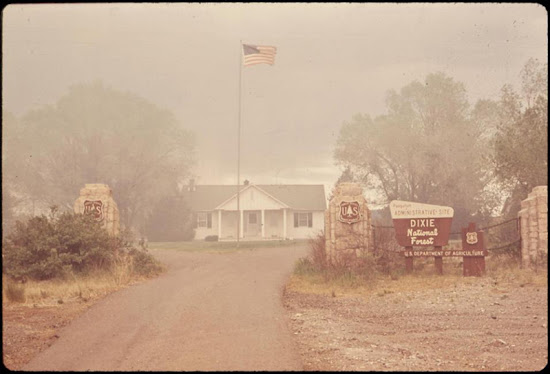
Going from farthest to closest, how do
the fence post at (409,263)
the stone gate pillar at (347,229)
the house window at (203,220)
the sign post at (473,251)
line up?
the house window at (203,220) → the stone gate pillar at (347,229) → the fence post at (409,263) → the sign post at (473,251)

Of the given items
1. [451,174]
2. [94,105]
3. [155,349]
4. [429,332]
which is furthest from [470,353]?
[94,105]

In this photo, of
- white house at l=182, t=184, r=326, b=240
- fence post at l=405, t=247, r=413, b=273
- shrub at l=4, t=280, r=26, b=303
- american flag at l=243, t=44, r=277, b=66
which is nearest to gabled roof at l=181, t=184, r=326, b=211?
white house at l=182, t=184, r=326, b=240

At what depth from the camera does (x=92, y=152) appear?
39.9 m

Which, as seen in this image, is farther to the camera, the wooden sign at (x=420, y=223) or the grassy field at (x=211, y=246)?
the grassy field at (x=211, y=246)

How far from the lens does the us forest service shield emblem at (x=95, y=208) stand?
19641 mm

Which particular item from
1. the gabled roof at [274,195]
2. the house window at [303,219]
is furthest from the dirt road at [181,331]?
the house window at [303,219]

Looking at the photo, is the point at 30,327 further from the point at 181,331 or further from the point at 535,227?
the point at 535,227

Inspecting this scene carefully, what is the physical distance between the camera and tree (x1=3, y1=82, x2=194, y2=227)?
40.2 m

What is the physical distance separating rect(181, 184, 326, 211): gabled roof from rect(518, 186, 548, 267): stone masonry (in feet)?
105

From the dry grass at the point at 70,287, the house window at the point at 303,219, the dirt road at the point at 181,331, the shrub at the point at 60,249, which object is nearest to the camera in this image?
the dirt road at the point at 181,331

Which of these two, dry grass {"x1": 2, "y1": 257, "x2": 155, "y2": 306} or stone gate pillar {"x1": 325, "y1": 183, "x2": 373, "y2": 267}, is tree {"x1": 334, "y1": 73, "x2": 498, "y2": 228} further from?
dry grass {"x1": 2, "y1": 257, "x2": 155, "y2": 306}

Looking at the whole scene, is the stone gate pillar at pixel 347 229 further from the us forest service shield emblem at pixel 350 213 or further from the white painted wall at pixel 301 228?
the white painted wall at pixel 301 228

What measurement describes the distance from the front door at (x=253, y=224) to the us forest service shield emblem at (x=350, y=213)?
32.3 m

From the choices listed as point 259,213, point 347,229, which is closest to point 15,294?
point 347,229
